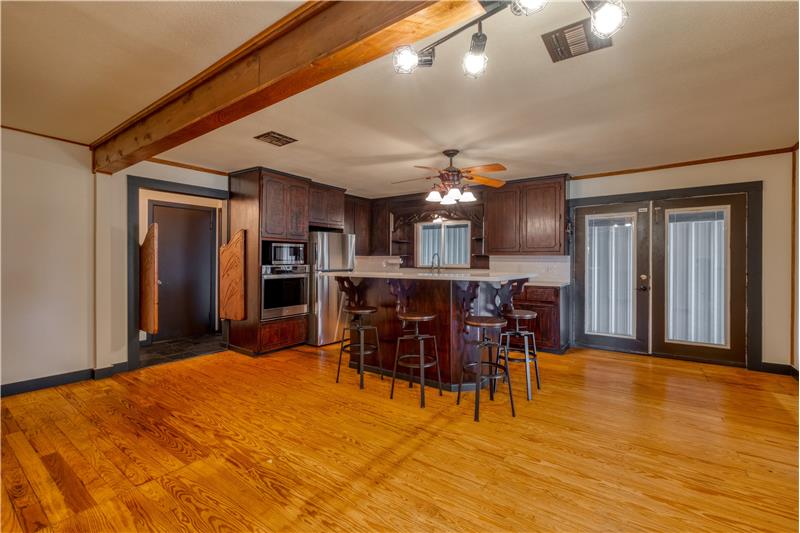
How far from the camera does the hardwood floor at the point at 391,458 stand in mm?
1874

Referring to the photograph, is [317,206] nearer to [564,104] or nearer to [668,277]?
[564,104]

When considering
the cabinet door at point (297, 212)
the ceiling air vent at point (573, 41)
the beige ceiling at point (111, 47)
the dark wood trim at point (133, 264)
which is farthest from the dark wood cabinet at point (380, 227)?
the ceiling air vent at point (573, 41)

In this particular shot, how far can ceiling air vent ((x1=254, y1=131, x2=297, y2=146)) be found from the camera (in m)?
3.61

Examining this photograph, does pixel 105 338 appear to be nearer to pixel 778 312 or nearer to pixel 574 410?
pixel 574 410

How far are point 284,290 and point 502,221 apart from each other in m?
3.33

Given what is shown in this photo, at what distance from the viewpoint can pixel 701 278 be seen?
4648 mm

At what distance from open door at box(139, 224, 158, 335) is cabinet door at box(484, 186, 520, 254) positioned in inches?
173

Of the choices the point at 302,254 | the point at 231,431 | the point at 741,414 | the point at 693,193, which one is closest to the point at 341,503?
the point at 231,431

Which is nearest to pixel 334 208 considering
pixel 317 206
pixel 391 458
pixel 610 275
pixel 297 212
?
pixel 317 206

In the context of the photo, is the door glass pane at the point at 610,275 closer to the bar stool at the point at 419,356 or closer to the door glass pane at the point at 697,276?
the door glass pane at the point at 697,276

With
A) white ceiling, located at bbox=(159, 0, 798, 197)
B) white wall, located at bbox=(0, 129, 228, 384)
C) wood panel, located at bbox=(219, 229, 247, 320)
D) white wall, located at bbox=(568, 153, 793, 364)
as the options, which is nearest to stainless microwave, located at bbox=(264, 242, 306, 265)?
wood panel, located at bbox=(219, 229, 247, 320)

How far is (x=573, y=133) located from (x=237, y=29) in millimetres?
2958

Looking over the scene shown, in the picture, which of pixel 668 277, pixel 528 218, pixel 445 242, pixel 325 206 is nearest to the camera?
pixel 668 277

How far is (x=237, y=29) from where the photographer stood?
1968 millimetres
